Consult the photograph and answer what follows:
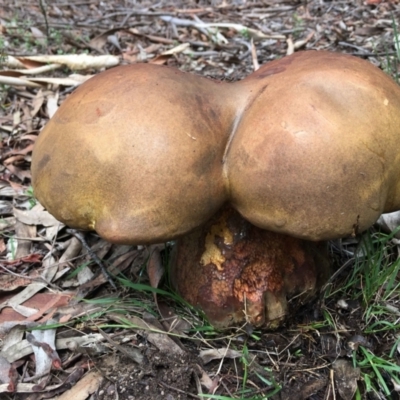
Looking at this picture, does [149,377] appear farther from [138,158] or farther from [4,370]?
[138,158]

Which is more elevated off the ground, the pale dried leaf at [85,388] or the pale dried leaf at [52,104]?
the pale dried leaf at [52,104]

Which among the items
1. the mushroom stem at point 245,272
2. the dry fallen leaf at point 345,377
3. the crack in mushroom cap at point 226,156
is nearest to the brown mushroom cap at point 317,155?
the crack in mushroom cap at point 226,156

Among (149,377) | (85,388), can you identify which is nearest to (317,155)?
(149,377)

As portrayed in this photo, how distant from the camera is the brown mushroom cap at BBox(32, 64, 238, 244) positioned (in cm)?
129

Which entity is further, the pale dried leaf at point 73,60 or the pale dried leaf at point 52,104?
the pale dried leaf at point 73,60

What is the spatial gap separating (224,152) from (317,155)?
271 mm

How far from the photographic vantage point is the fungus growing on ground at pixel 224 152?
1.28 m

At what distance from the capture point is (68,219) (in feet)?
4.68

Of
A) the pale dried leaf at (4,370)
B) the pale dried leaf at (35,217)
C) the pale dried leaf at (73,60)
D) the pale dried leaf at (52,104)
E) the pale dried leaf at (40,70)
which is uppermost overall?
the pale dried leaf at (73,60)

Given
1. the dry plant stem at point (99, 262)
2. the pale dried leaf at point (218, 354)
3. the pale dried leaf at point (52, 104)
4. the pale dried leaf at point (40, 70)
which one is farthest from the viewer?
the pale dried leaf at point (40, 70)

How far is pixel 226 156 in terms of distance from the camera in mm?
1393

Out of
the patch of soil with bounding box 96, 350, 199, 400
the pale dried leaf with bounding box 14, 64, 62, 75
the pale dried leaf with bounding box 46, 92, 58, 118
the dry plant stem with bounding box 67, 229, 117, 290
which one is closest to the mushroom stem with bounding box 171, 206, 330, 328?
the patch of soil with bounding box 96, 350, 199, 400

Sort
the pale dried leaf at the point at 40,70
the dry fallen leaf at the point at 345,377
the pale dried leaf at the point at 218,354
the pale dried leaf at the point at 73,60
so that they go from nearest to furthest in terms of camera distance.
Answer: the dry fallen leaf at the point at 345,377
the pale dried leaf at the point at 218,354
the pale dried leaf at the point at 40,70
the pale dried leaf at the point at 73,60

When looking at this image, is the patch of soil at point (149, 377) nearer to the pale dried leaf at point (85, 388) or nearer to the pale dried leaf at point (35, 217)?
the pale dried leaf at point (85, 388)
